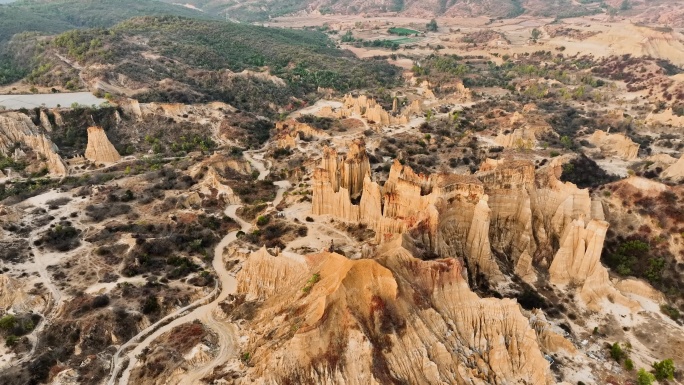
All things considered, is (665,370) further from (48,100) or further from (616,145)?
(48,100)

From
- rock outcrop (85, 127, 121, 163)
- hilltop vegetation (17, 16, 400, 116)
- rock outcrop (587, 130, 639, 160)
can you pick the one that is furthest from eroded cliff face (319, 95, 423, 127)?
rock outcrop (85, 127, 121, 163)

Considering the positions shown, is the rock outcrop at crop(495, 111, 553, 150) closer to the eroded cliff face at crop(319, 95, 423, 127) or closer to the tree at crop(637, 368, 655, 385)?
the eroded cliff face at crop(319, 95, 423, 127)

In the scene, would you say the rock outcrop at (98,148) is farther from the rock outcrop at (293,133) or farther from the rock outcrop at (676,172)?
the rock outcrop at (676,172)

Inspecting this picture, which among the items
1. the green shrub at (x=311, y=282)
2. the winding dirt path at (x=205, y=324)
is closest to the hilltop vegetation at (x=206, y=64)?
the winding dirt path at (x=205, y=324)

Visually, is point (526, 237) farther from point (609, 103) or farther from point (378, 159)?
point (609, 103)

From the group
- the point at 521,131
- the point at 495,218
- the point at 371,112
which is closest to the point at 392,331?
the point at 495,218

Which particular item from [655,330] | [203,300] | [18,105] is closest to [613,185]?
[655,330]
